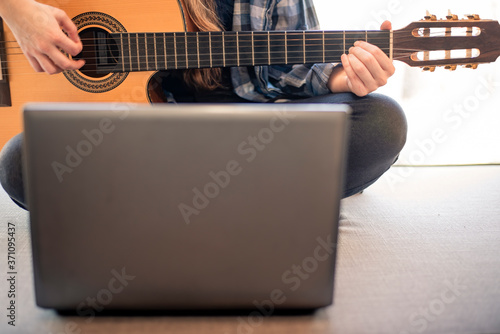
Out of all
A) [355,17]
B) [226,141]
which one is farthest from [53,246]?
[355,17]

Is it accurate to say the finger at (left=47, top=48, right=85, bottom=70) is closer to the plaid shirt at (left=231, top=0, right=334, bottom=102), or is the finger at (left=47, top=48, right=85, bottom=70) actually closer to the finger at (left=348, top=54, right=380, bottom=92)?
the plaid shirt at (left=231, top=0, right=334, bottom=102)

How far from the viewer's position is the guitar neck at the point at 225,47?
3.21 feet

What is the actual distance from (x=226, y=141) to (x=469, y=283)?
520 millimetres

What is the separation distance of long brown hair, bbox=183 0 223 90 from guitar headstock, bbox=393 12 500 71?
425 mm

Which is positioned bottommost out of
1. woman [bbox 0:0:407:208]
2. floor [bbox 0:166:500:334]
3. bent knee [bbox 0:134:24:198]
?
floor [bbox 0:166:500:334]

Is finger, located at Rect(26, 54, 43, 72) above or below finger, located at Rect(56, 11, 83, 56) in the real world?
below

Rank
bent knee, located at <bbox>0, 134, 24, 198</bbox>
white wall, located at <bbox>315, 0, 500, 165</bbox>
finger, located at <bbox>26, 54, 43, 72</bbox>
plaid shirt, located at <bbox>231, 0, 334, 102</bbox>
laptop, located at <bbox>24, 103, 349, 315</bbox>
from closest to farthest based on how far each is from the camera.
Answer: laptop, located at <bbox>24, 103, 349, 315</bbox> → bent knee, located at <bbox>0, 134, 24, 198</bbox> → finger, located at <bbox>26, 54, 43, 72</bbox> → plaid shirt, located at <bbox>231, 0, 334, 102</bbox> → white wall, located at <bbox>315, 0, 500, 165</bbox>

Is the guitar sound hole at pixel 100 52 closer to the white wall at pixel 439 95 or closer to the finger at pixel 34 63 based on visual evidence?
the finger at pixel 34 63

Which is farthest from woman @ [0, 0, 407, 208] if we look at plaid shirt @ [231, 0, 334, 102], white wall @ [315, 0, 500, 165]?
white wall @ [315, 0, 500, 165]

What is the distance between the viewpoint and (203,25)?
103 cm

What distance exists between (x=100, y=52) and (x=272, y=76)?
0.42 meters

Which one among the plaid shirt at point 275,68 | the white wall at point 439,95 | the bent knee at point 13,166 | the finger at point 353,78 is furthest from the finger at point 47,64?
the white wall at point 439,95

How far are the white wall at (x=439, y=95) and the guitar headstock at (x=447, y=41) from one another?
1.72 feet

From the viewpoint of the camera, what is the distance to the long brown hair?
1033 mm
